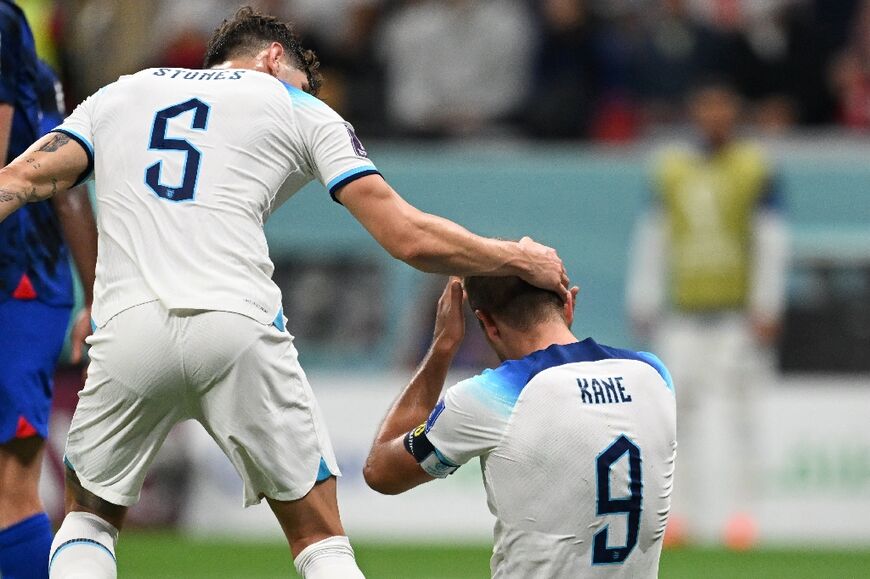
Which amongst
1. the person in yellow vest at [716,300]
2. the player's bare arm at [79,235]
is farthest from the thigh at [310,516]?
the person in yellow vest at [716,300]

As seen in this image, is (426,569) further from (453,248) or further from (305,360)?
(453,248)

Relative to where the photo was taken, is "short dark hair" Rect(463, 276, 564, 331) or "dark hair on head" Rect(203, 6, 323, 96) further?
"dark hair on head" Rect(203, 6, 323, 96)

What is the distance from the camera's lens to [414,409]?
4496mm

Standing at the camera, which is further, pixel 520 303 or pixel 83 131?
pixel 83 131

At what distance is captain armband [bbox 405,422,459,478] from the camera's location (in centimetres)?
421

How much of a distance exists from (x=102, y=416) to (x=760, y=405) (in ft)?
23.8

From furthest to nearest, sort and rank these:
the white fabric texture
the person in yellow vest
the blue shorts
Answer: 1. the person in yellow vest
2. the blue shorts
3. the white fabric texture

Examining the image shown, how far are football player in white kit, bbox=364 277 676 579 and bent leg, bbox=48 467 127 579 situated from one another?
1042 millimetres

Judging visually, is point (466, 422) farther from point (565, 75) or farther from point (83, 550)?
point (565, 75)

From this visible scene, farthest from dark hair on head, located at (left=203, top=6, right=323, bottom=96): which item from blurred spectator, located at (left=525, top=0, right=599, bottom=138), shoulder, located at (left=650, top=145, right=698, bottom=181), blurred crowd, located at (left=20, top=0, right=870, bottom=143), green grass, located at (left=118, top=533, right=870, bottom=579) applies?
blurred spectator, located at (left=525, top=0, right=599, bottom=138)

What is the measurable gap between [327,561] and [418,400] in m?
0.52

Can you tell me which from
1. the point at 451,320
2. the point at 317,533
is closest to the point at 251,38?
the point at 451,320

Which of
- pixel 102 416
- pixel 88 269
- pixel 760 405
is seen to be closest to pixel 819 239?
pixel 760 405

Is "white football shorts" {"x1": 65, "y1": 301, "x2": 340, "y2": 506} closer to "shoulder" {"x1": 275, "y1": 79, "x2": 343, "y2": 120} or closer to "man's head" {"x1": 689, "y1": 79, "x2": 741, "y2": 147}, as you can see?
"shoulder" {"x1": 275, "y1": 79, "x2": 343, "y2": 120}
